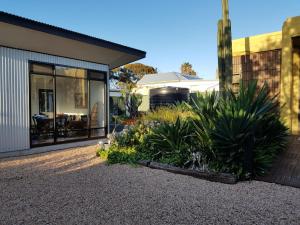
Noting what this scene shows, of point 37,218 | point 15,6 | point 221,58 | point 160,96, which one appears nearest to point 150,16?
point 160,96

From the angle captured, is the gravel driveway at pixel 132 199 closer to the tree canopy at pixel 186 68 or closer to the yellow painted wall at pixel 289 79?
the yellow painted wall at pixel 289 79

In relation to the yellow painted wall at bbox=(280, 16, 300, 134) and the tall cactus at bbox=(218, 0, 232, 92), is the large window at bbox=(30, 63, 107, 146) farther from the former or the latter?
the yellow painted wall at bbox=(280, 16, 300, 134)

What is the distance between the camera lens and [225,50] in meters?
8.79

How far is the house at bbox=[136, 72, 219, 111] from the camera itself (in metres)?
→ 21.0

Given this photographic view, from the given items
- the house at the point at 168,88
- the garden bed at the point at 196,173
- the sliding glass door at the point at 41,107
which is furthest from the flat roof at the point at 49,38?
the house at the point at 168,88

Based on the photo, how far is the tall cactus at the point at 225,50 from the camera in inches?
341

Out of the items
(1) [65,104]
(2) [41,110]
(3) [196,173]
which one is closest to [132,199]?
(3) [196,173]

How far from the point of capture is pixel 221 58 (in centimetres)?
902

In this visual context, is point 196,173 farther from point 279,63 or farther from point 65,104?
point 65,104

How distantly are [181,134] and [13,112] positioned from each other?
5.06 meters

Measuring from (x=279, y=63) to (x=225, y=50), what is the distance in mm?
2575

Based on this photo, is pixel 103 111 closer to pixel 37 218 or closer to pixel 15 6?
pixel 15 6

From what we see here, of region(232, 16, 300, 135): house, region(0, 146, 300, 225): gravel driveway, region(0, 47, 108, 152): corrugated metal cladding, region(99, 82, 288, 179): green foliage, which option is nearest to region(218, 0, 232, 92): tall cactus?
region(99, 82, 288, 179): green foliage

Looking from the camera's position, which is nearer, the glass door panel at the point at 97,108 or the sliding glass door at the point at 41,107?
the sliding glass door at the point at 41,107
